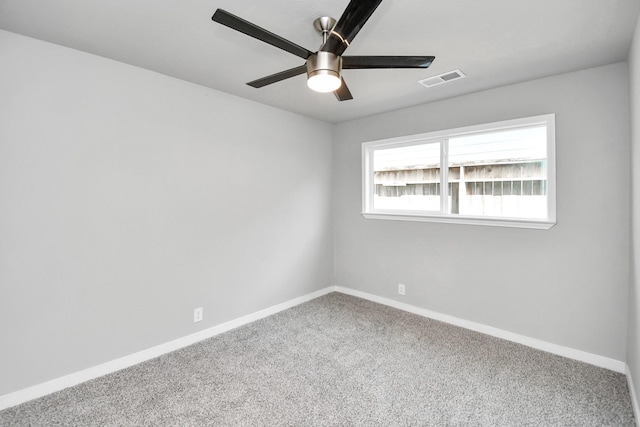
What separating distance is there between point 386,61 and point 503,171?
1923mm

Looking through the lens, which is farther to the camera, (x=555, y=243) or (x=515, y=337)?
(x=515, y=337)

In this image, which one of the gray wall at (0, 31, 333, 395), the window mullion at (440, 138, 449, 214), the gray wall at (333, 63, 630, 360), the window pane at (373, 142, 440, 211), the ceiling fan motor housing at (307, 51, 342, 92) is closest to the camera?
the ceiling fan motor housing at (307, 51, 342, 92)

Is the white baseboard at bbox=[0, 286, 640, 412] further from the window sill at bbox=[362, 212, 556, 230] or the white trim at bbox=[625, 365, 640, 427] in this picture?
→ the window sill at bbox=[362, 212, 556, 230]

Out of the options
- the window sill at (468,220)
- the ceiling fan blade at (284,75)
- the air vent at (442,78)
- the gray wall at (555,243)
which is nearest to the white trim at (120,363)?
the window sill at (468,220)

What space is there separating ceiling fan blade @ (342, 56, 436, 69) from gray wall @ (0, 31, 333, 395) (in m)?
1.73

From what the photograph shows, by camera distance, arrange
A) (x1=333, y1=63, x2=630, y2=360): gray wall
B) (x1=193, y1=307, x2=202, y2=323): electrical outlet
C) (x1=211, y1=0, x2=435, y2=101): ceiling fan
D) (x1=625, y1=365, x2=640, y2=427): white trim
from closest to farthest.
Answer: (x1=211, y1=0, x2=435, y2=101): ceiling fan
(x1=625, y1=365, x2=640, y2=427): white trim
(x1=333, y1=63, x2=630, y2=360): gray wall
(x1=193, y1=307, x2=202, y2=323): electrical outlet

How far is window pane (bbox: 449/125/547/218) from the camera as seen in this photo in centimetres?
283

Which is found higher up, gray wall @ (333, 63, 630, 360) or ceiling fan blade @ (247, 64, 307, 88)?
ceiling fan blade @ (247, 64, 307, 88)

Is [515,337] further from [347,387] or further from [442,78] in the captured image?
[442,78]

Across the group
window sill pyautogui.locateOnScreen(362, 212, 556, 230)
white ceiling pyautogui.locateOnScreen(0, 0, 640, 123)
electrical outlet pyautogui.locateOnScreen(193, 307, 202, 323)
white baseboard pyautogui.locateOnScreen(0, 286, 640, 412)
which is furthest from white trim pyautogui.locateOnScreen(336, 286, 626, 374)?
white ceiling pyautogui.locateOnScreen(0, 0, 640, 123)

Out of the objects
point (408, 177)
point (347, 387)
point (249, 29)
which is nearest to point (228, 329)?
point (347, 387)

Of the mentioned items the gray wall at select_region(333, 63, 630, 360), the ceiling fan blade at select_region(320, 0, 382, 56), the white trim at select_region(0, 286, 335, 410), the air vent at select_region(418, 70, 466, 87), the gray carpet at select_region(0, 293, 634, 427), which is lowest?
the gray carpet at select_region(0, 293, 634, 427)

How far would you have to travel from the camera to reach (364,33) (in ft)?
6.48

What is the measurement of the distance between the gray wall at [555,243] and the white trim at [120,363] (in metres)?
1.82
